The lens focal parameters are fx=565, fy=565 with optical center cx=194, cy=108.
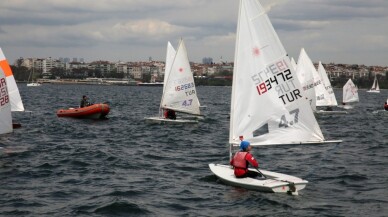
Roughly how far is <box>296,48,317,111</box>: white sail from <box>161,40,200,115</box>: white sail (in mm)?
10097

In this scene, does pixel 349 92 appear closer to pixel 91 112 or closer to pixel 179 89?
pixel 179 89

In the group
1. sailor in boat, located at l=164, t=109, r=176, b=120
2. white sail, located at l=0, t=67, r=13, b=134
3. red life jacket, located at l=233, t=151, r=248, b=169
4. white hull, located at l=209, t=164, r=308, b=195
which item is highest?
white sail, located at l=0, t=67, r=13, b=134

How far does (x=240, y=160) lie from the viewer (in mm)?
14984

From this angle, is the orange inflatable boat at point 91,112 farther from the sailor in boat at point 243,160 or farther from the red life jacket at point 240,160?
the red life jacket at point 240,160

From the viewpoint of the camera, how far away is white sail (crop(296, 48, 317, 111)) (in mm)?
40938

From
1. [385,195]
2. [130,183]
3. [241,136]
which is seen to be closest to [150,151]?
[130,183]

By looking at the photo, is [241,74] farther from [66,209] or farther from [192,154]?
[192,154]

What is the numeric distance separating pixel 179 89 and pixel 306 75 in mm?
11778

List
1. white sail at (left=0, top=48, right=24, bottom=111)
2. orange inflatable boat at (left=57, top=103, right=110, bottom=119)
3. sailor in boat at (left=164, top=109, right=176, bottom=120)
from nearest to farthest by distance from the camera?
white sail at (left=0, top=48, right=24, bottom=111) → sailor in boat at (left=164, top=109, right=176, bottom=120) → orange inflatable boat at (left=57, top=103, right=110, bottom=119)

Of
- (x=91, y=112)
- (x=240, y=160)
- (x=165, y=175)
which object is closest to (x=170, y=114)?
(x=91, y=112)

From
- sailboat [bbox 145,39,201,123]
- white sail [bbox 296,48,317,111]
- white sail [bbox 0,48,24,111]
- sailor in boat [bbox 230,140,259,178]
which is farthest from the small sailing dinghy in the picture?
white sail [bbox 296,48,317,111]

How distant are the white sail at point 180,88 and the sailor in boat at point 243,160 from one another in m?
18.8

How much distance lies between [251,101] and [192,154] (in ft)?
26.3

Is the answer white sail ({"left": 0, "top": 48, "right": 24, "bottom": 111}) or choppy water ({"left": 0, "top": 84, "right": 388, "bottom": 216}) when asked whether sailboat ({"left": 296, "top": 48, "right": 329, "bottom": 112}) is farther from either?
white sail ({"left": 0, "top": 48, "right": 24, "bottom": 111})
